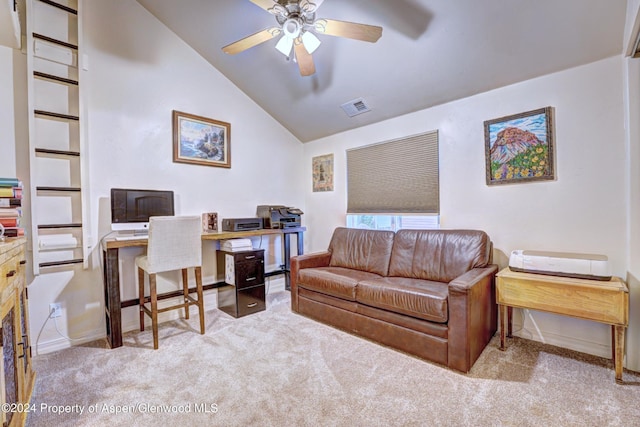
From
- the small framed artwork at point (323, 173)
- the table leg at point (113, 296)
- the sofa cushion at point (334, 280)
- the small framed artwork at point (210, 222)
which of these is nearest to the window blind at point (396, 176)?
the small framed artwork at point (323, 173)

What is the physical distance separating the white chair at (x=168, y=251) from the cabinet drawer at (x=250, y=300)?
478mm

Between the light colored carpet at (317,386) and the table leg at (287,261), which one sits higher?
the table leg at (287,261)

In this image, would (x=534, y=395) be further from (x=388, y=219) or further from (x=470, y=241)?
(x=388, y=219)

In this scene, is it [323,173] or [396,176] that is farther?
[323,173]

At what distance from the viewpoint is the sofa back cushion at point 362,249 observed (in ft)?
10.1

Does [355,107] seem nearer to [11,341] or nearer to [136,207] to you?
[136,207]

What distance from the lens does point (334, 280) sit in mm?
2717

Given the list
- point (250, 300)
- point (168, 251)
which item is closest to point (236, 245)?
point (250, 300)

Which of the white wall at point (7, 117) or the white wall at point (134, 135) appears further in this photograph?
the white wall at point (134, 135)

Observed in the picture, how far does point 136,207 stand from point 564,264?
3479 mm

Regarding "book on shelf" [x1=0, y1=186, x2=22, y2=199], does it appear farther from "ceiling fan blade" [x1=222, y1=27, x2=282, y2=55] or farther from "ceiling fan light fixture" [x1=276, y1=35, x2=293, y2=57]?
"ceiling fan light fixture" [x1=276, y1=35, x2=293, y2=57]

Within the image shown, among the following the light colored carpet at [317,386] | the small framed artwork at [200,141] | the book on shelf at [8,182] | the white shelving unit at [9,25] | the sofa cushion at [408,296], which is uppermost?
the white shelving unit at [9,25]

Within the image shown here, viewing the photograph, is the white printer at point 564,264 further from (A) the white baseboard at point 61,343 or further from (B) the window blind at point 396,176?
(A) the white baseboard at point 61,343

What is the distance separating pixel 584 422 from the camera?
1513 mm
